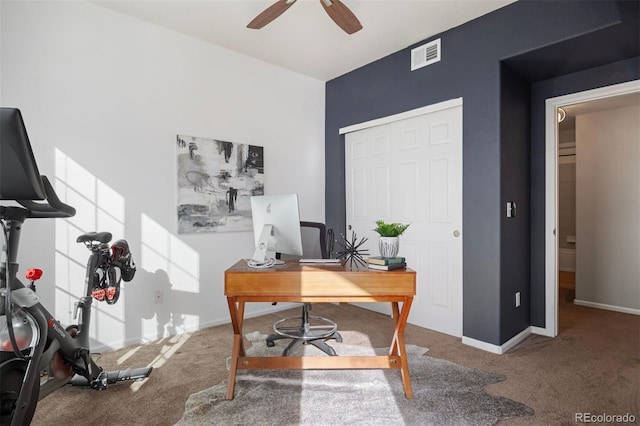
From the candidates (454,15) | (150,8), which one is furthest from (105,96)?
(454,15)

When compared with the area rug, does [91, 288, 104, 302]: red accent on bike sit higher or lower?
higher

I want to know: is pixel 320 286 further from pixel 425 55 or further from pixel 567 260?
pixel 567 260

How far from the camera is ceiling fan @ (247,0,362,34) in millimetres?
2242

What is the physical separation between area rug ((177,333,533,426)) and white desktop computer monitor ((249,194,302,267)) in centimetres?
77

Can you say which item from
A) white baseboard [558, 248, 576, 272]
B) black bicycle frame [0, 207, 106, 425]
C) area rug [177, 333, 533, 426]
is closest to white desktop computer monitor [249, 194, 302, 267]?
area rug [177, 333, 533, 426]

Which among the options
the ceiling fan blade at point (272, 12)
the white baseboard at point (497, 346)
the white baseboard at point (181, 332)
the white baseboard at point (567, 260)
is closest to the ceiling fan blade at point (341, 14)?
the ceiling fan blade at point (272, 12)

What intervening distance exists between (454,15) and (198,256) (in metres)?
3.11

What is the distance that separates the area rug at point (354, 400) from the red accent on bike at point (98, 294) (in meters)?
0.87

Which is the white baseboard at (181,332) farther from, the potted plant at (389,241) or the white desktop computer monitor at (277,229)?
the potted plant at (389,241)

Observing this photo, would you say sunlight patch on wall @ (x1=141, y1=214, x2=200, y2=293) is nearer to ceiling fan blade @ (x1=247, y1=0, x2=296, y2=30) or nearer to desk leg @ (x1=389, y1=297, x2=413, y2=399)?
ceiling fan blade @ (x1=247, y1=0, x2=296, y2=30)

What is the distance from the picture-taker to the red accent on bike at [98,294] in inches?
86.4

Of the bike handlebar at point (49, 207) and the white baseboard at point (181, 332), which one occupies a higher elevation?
the bike handlebar at point (49, 207)

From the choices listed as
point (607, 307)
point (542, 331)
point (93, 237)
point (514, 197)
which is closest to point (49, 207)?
point (93, 237)

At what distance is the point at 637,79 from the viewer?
271cm
